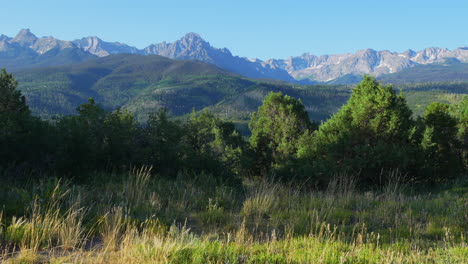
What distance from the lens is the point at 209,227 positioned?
5.90 meters

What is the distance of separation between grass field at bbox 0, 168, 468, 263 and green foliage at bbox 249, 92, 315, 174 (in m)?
15.0

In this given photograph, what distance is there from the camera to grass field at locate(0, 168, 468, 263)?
426 cm

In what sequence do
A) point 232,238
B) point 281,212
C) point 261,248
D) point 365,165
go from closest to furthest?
point 261,248 < point 232,238 < point 281,212 < point 365,165

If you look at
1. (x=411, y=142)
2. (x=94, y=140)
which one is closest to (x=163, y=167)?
(x=94, y=140)

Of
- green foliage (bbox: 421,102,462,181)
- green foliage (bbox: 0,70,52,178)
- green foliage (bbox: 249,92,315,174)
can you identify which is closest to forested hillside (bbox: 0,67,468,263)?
green foliage (bbox: 0,70,52,178)

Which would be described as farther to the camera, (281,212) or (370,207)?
(370,207)

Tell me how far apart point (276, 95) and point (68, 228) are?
20771 mm

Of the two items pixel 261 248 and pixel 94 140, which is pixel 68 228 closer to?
pixel 261 248

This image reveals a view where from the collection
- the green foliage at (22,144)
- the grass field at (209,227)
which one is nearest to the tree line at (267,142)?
the green foliage at (22,144)

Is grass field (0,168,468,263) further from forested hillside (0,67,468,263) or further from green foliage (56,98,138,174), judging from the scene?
green foliage (56,98,138,174)

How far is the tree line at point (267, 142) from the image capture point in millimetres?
9086

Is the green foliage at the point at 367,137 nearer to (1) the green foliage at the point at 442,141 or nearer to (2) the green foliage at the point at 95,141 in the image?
(1) the green foliage at the point at 442,141

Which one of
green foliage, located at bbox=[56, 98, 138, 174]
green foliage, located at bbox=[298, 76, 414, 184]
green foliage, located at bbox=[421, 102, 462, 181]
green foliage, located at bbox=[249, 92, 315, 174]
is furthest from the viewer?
green foliage, located at bbox=[249, 92, 315, 174]

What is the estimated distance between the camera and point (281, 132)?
24.1 m
